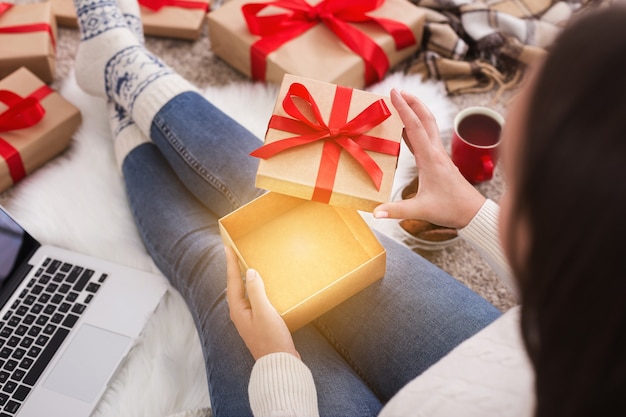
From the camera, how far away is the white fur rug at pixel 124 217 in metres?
0.93

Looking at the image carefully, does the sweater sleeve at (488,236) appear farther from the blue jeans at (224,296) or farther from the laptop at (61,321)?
the laptop at (61,321)

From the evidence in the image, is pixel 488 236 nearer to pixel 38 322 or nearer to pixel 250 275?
pixel 250 275

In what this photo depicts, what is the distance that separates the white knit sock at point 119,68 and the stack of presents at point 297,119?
0.30 feet

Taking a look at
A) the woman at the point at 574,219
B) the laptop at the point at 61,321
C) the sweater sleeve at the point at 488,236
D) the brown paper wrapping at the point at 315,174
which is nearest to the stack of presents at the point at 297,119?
the brown paper wrapping at the point at 315,174

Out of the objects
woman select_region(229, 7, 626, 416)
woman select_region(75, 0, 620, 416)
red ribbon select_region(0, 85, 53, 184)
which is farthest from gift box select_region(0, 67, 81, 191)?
woman select_region(229, 7, 626, 416)

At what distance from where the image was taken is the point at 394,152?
2.62 ft

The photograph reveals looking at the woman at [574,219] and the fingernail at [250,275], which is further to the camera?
the fingernail at [250,275]

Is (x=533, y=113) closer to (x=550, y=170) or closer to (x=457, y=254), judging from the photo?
(x=550, y=170)

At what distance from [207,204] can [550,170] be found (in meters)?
0.71

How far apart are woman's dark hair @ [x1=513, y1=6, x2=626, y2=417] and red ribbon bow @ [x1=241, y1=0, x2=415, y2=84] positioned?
2.86 feet

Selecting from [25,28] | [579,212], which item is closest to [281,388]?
[579,212]

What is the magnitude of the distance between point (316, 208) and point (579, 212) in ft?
1.86

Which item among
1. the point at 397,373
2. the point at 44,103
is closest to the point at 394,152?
the point at 397,373

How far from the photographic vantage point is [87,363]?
89 centimetres
